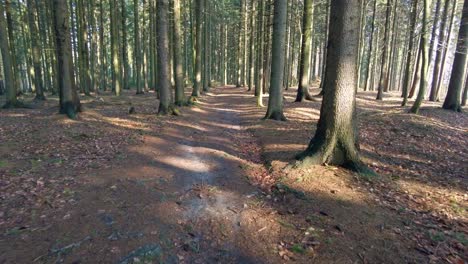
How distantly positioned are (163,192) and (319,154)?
3.74m

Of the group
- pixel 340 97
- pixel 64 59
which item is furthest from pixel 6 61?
pixel 340 97

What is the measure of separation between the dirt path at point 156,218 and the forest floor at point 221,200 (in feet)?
0.08

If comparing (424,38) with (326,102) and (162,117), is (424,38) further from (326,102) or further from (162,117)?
(162,117)

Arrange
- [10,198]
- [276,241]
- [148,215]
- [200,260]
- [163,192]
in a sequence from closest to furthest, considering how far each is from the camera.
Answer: [200,260] → [276,241] → [148,215] → [10,198] → [163,192]

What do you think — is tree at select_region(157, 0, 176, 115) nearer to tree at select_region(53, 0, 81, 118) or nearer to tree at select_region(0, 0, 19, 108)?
tree at select_region(53, 0, 81, 118)

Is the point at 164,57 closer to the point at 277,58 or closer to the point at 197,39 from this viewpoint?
the point at 277,58

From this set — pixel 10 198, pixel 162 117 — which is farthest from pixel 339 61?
pixel 162 117

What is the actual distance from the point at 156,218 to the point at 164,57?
428 inches

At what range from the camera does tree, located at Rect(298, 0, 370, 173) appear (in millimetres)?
6414

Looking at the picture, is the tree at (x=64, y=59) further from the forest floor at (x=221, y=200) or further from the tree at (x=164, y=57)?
the tree at (x=164, y=57)

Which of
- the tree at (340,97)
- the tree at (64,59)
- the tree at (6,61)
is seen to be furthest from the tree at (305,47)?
the tree at (6,61)

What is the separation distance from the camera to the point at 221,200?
5.69 meters

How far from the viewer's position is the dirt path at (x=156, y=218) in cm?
393

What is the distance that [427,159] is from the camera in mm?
8305
